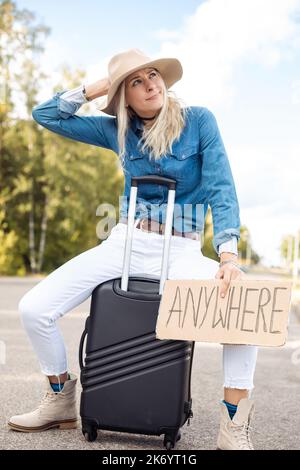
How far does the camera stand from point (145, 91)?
3230mm

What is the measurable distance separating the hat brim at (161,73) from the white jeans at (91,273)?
2.00 ft

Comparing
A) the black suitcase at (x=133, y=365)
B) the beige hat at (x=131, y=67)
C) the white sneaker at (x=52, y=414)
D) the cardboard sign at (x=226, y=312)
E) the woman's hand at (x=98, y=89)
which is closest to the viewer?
the cardboard sign at (x=226, y=312)

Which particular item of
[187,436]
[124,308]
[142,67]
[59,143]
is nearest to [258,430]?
[187,436]

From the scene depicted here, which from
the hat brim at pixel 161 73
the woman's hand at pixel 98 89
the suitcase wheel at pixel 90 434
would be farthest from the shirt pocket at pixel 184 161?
the suitcase wheel at pixel 90 434

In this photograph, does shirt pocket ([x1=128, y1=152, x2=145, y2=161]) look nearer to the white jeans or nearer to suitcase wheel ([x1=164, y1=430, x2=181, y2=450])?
the white jeans

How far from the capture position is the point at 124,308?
9.77ft

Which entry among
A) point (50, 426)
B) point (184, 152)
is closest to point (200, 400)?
point (50, 426)

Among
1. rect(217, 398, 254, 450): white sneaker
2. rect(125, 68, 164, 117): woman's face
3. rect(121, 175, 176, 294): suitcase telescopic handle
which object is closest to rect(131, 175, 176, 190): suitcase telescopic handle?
rect(121, 175, 176, 294): suitcase telescopic handle

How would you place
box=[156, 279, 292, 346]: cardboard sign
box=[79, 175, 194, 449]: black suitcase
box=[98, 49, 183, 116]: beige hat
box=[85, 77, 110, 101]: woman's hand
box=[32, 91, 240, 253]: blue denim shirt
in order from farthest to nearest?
1. box=[85, 77, 110, 101]: woman's hand
2. box=[98, 49, 183, 116]: beige hat
3. box=[32, 91, 240, 253]: blue denim shirt
4. box=[79, 175, 194, 449]: black suitcase
5. box=[156, 279, 292, 346]: cardboard sign

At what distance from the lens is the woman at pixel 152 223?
2.96 m

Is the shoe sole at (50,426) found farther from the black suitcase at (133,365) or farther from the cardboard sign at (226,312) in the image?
the cardboard sign at (226,312)

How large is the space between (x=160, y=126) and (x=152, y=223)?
45 centimetres

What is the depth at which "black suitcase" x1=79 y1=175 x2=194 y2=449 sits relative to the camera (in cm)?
294

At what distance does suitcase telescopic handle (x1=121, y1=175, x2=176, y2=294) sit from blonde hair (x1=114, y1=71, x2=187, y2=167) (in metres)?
0.14
